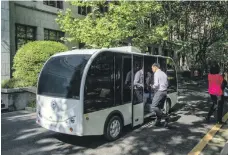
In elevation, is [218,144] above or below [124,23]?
below

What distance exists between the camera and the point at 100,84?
629cm

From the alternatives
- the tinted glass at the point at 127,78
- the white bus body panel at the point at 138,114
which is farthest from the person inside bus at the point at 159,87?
the tinted glass at the point at 127,78

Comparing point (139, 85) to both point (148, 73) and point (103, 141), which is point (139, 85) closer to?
point (148, 73)

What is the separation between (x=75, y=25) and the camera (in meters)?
12.8

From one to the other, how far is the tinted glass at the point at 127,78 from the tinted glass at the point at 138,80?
0.28 m

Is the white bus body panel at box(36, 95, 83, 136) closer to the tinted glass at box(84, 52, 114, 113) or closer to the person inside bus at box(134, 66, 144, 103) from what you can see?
the tinted glass at box(84, 52, 114, 113)

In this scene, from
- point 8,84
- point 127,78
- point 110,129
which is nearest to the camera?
point 110,129

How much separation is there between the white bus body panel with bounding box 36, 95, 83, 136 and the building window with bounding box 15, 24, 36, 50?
9.83 metres

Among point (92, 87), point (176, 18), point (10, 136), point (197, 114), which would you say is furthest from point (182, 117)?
point (176, 18)

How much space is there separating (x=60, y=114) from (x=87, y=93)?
80 centimetres

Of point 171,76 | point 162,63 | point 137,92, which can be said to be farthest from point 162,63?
point 137,92

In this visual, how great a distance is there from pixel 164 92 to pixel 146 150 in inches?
91.9

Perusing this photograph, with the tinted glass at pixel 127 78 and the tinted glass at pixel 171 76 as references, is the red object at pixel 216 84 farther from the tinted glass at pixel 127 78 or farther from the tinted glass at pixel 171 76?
the tinted glass at pixel 127 78

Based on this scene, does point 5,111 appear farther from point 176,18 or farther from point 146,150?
point 176,18
